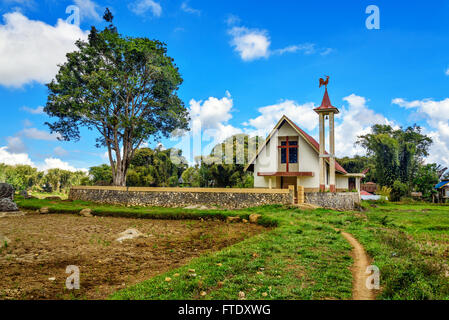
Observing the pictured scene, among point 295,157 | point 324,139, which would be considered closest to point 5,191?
point 295,157

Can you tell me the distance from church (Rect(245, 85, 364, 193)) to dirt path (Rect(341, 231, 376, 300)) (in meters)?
14.8

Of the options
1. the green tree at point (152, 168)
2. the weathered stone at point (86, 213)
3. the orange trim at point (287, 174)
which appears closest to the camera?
the weathered stone at point (86, 213)

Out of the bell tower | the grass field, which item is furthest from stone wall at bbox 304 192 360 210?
the grass field

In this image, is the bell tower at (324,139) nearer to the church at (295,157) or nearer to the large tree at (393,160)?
the church at (295,157)

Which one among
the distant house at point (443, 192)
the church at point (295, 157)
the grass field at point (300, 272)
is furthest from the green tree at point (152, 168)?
the distant house at point (443, 192)

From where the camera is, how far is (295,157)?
2388 centimetres

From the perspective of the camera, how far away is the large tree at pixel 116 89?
26.2 m

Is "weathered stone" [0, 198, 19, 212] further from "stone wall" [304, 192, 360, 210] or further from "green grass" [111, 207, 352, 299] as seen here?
"stone wall" [304, 192, 360, 210]

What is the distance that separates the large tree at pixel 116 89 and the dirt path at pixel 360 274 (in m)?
23.2

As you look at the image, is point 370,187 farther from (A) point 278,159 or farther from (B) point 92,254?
(B) point 92,254

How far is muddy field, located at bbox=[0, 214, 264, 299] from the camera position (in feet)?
17.2

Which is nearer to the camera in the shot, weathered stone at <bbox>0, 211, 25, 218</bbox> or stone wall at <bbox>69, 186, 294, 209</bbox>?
weathered stone at <bbox>0, 211, 25, 218</bbox>

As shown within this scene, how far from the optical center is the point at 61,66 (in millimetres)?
27406

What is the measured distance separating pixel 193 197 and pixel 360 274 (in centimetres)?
1685
